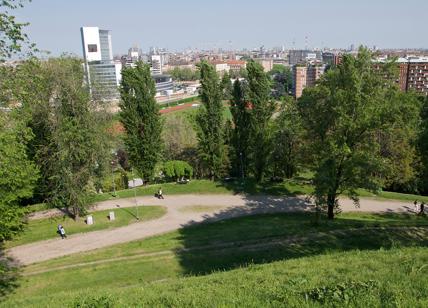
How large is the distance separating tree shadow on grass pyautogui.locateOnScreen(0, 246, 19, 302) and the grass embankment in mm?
544

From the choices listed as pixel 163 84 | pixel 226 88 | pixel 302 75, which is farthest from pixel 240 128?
pixel 163 84

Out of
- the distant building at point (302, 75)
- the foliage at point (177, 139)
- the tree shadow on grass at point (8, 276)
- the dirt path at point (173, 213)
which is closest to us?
the tree shadow on grass at point (8, 276)

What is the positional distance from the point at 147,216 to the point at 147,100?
12.5 meters

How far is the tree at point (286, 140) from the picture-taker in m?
35.3

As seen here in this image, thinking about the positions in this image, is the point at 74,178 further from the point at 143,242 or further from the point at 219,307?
the point at 219,307

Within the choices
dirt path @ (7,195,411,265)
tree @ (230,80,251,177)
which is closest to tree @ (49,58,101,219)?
dirt path @ (7,195,411,265)

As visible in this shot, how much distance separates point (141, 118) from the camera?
3662 cm

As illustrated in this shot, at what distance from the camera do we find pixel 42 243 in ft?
82.4

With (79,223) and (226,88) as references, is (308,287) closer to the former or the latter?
(79,223)

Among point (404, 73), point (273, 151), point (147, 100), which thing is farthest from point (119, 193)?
point (404, 73)

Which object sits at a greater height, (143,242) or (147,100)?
(147,100)

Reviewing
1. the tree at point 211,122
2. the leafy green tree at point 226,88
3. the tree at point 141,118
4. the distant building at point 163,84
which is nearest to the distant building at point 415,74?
the distant building at point 163,84

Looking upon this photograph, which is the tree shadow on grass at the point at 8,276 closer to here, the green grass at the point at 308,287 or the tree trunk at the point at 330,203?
the green grass at the point at 308,287

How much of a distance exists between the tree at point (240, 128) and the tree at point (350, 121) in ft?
39.7
